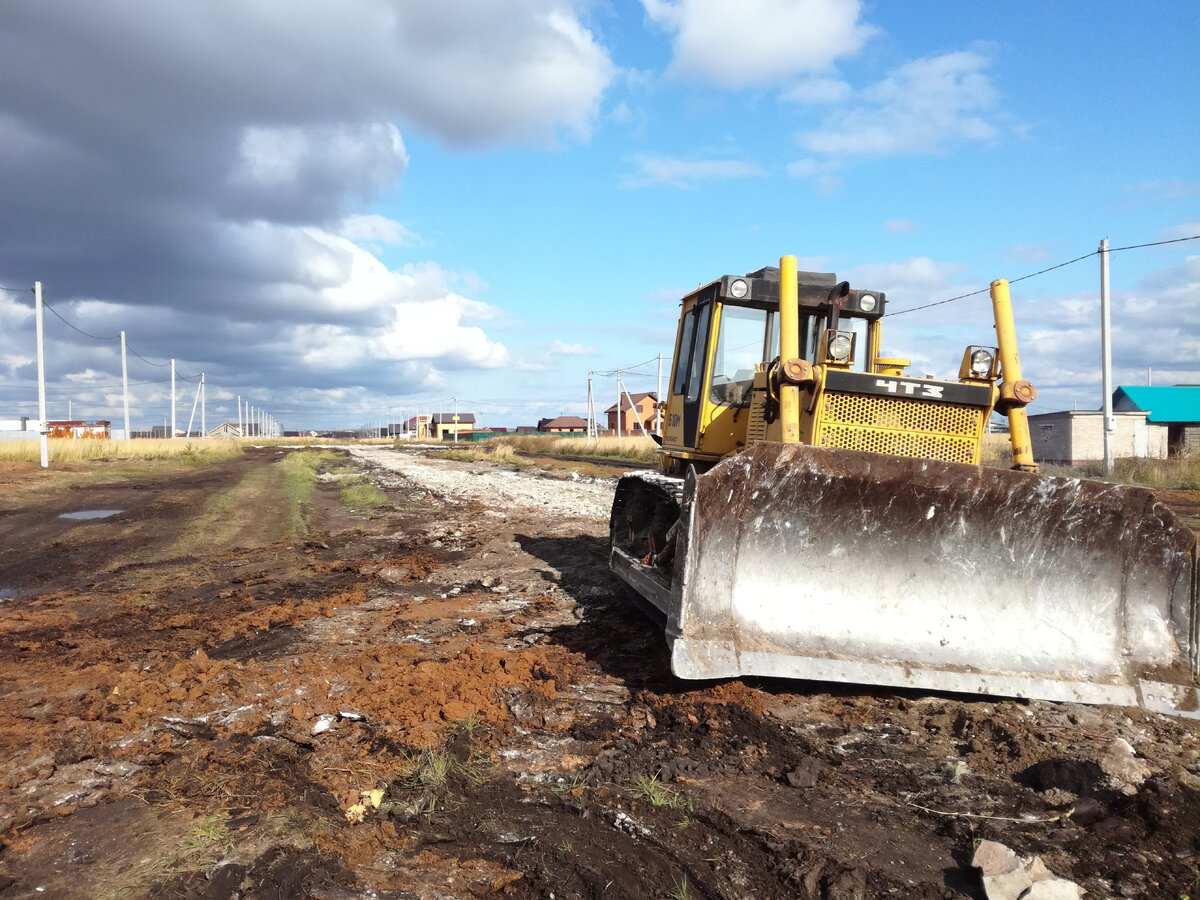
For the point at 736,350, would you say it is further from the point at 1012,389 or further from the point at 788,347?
the point at 1012,389

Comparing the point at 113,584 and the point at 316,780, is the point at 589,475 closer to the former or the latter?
the point at 113,584

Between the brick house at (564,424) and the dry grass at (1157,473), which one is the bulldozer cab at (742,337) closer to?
the dry grass at (1157,473)

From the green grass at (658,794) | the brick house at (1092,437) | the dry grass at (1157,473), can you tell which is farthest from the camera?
the brick house at (1092,437)

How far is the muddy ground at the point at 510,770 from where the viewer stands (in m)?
2.86

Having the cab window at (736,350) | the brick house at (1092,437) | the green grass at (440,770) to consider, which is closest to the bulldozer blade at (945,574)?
the green grass at (440,770)

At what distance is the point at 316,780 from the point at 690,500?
7.51ft

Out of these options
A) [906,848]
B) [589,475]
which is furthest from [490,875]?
[589,475]

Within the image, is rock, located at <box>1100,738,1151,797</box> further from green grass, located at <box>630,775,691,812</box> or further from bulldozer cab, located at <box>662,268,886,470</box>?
bulldozer cab, located at <box>662,268,886,470</box>

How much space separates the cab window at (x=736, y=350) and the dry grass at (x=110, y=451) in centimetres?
3197

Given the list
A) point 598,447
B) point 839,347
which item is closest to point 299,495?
point 839,347

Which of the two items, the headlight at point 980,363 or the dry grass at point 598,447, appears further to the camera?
the dry grass at point 598,447

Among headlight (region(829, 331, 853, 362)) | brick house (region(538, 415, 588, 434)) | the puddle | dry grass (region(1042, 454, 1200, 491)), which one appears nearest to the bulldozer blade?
headlight (region(829, 331, 853, 362))

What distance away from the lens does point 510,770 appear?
12.2 feet

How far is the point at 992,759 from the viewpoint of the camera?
3.81 metres
